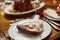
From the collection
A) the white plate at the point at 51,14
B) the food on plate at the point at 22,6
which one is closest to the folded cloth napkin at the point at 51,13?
the white plate at the point at 51,14

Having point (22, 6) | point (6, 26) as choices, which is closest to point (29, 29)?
point (6, 26)

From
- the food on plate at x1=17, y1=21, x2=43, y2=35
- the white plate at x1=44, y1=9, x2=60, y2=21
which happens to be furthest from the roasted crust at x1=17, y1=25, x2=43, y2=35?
the white plate at x1=44, y1=9, x2=60, y2=21

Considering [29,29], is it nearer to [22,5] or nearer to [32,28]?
[32,28]

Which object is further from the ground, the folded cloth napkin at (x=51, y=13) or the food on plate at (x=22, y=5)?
the food on plate at (x=22, y=5)

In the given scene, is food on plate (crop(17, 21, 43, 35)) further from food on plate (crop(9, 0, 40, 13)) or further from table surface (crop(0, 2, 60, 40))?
food on plate (crop(9, 0, 40, 13))

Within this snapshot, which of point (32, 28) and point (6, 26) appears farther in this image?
point (6, 26)


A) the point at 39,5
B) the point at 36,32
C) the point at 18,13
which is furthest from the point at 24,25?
the point at 39,5

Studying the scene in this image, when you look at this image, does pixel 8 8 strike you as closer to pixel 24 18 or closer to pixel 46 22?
pixel 24 18

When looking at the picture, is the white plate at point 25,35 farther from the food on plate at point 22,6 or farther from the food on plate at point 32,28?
the food on plate at point 22,6
